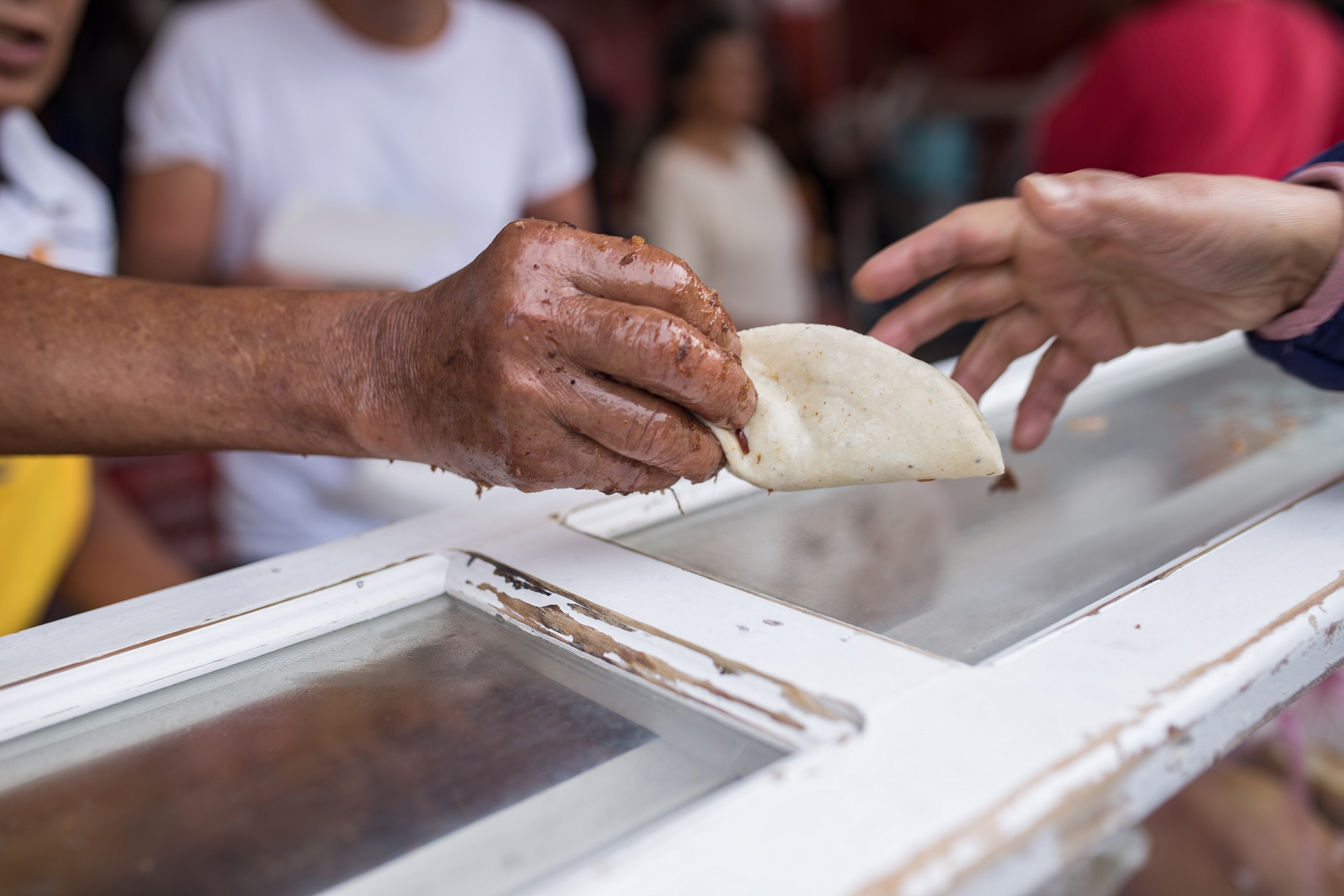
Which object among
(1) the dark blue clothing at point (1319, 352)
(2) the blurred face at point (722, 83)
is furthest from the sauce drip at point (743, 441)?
(2) the blurred face at point (722, 83)

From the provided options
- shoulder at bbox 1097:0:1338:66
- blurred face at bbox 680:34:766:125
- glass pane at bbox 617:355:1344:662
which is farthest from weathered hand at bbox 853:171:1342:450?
blurred face at bbox 680:34:766:125

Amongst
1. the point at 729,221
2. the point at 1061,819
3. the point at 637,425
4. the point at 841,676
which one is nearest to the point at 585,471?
the point at 637,425

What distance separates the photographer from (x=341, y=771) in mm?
571

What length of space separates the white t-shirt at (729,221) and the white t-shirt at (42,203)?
196 cm

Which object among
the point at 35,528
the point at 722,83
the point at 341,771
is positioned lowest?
the point at 35,528

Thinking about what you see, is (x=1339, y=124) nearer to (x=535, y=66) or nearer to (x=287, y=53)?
(x=535, y=66)

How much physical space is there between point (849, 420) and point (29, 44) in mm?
1283

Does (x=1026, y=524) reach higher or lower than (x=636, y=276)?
lower

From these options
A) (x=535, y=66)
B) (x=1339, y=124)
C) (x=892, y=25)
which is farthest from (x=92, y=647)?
(x=892, y=25)

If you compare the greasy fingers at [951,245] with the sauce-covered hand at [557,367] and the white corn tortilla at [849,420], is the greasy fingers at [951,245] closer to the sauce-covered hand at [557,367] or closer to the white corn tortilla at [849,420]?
the white corn tortilla at [849,420]

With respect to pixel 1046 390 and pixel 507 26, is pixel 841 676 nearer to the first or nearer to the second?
pixel 1046 390

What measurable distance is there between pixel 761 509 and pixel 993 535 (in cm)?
23

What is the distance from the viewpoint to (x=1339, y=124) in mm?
2000

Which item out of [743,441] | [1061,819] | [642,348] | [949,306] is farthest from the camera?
[949,306]
